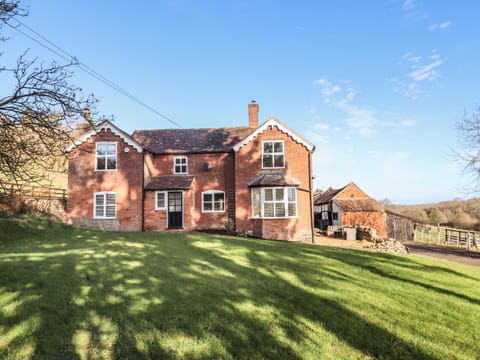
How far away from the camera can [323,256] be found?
1151cm

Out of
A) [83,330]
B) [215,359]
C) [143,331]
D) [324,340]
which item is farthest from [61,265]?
[324,340]

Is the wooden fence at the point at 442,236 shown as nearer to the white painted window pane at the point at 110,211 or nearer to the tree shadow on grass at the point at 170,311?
the tree shadow on grass at the point at 170,311

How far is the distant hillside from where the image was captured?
37.6 meters

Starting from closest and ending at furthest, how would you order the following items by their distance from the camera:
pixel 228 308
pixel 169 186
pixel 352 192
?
pixel 228 308 → pixel 169 186 → pixel 352 192

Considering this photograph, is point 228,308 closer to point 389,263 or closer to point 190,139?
point 389,263

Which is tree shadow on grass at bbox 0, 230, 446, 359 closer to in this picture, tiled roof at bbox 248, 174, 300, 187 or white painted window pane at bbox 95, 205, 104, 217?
tiled roof at bbox 248, 174, 300, 187

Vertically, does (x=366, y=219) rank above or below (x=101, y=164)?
below

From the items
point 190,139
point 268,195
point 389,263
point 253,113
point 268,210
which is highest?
point 253,113

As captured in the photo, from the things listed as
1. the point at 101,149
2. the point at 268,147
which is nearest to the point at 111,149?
the point at 101,149

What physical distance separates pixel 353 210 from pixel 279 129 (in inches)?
586

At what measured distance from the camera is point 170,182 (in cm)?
2075

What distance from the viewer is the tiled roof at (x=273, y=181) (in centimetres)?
1877

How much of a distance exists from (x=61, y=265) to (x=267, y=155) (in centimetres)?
1479

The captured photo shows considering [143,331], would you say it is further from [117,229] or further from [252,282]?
[117,229]
